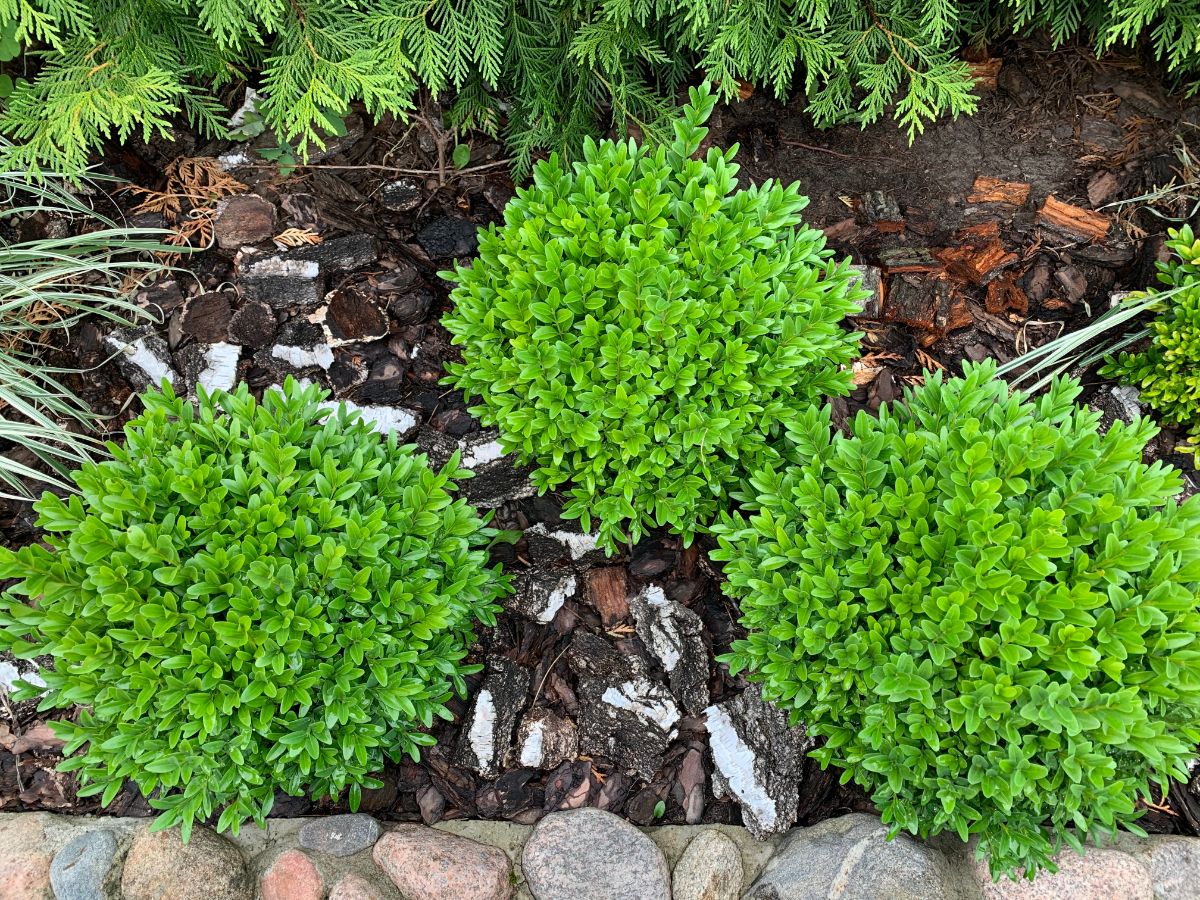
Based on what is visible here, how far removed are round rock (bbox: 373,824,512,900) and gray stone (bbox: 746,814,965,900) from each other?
86cm

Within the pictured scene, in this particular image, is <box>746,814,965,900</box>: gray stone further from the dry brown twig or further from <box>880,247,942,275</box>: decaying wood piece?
the dry brown twig

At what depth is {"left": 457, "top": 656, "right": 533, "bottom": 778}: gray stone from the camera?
2.93 m

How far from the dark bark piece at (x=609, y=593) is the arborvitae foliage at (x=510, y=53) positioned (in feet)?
6.33

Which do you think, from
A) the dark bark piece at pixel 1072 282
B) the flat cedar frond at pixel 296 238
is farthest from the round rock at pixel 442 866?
the dark bark piece at pixel 1072 282

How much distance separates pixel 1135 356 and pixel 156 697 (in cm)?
380

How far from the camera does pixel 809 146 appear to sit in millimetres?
3893

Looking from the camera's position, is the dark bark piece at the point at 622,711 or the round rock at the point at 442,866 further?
the dark bark piece at the point at 622,711

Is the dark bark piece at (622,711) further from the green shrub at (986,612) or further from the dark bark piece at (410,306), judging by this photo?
the dark bark piece at (410,306)

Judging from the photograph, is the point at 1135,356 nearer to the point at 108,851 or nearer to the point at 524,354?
the point at 524,354

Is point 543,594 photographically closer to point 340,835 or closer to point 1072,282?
point 340,835

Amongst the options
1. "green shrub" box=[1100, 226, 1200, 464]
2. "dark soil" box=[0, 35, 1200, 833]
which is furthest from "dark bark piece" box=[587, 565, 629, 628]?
"green shrub" box=[1100, 226, 1200, 464]

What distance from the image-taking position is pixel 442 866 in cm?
265

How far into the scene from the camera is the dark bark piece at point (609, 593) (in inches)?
123

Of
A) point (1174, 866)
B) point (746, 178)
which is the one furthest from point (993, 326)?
point (1174, 866)
